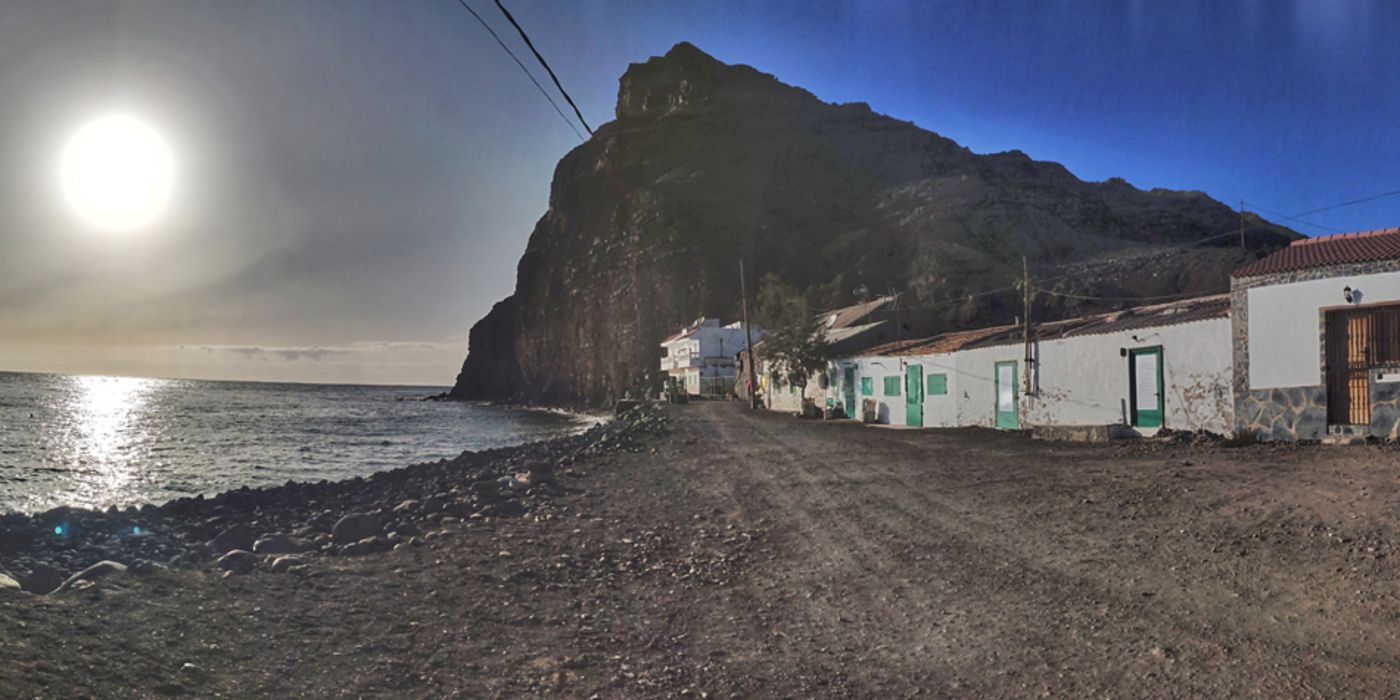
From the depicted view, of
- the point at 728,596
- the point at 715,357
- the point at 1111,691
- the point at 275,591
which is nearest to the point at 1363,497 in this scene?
the point at 1111,691

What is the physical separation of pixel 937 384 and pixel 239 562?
81.5 ft

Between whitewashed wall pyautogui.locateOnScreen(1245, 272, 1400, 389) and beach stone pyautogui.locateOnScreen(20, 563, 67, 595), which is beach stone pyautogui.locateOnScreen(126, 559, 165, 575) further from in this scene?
whitewashed wall pyautogui.locateOnScreen(1245, 272, 1400, 389)

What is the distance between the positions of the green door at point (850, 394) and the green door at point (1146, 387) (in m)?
16.2

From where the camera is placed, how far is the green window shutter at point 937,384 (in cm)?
2867

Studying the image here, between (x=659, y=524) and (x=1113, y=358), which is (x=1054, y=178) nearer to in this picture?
(x=1113, y=358)

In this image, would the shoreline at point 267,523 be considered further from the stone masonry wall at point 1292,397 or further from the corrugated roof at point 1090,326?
the stone masonry wall at point 1292,397

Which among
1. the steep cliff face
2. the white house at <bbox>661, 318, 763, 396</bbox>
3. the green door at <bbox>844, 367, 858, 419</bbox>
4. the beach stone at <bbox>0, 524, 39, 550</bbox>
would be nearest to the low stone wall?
the green door at <bbox>844, 367, 858, 419</bbox>

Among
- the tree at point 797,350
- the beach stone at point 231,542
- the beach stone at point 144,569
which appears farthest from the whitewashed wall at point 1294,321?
the tree at point 797,350

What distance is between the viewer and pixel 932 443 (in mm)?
21391

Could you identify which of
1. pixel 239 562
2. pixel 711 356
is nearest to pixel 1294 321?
pixel 239 562

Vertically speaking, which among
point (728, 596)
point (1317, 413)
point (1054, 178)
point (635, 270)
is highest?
point (1054, 178)

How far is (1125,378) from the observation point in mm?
20844

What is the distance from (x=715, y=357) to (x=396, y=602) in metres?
66.3

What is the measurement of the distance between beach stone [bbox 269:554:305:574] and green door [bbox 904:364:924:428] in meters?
24.8
